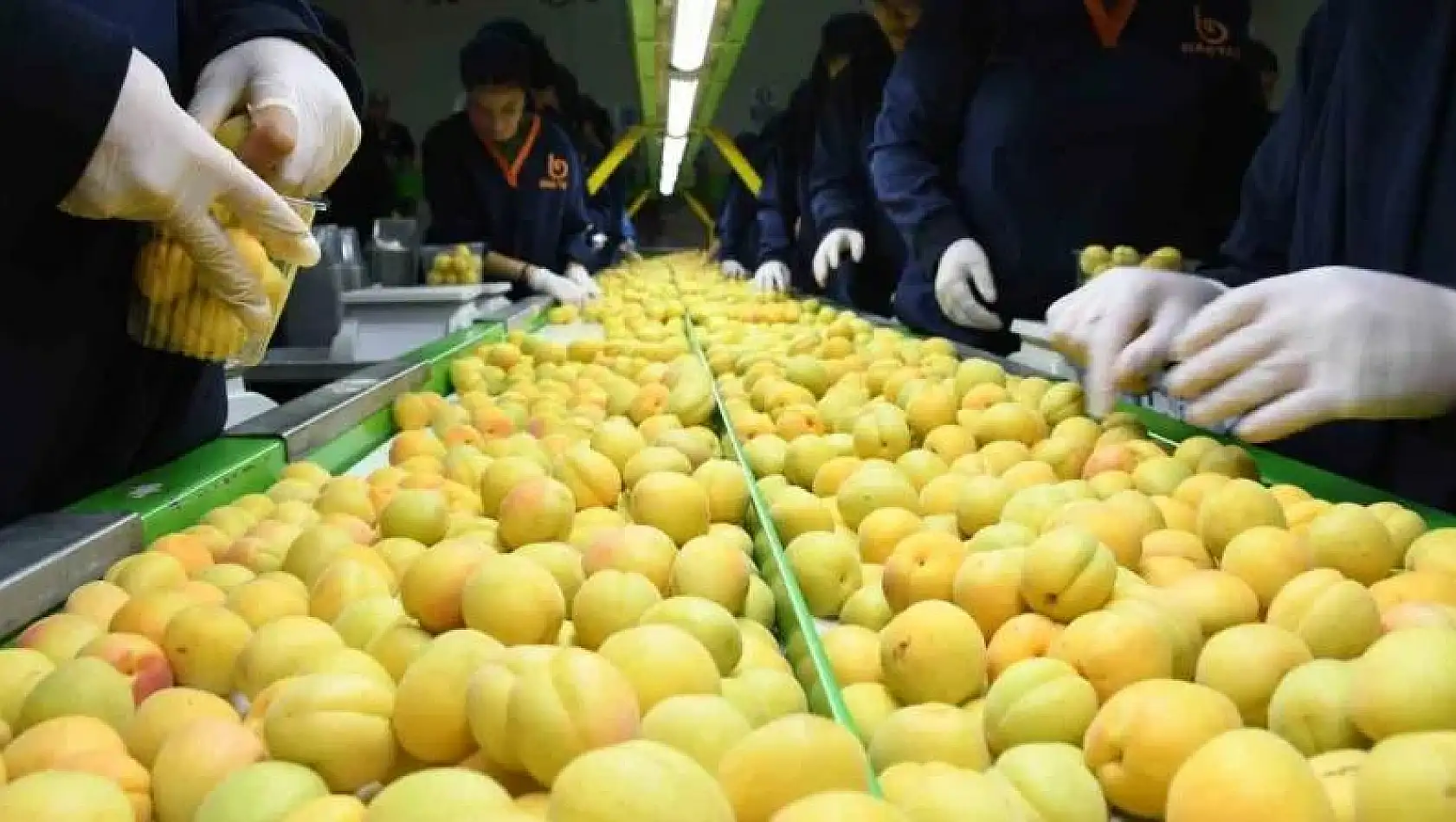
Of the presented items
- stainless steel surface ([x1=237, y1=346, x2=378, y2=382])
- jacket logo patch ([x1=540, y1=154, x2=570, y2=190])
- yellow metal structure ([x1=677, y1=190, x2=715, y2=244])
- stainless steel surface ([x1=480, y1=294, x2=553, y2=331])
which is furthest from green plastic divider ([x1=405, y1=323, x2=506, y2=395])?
yellow metal structure ([x1=677, y1=190, x2=715, y2=244])

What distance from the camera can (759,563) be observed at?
139 cm

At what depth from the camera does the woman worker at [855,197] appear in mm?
6055

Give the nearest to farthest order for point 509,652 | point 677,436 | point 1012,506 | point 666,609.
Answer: point 509,652, point 666,609, point 1012,506, point 677,436

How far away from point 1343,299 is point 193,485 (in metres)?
1.65

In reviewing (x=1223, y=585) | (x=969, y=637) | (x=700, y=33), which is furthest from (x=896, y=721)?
(x=700, y=33)

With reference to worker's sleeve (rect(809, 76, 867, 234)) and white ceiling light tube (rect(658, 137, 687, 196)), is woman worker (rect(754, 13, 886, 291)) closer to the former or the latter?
worker's sleeve (rect(809, 76, 867, 234))

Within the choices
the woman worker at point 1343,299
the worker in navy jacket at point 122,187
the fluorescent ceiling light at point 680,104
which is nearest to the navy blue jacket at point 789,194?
the fluorescent ceiling light at point 680,104

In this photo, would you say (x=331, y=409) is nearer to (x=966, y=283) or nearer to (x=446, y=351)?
(x=446, y=351)

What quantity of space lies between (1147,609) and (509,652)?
1.82ft

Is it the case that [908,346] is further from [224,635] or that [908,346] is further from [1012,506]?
[224,635]

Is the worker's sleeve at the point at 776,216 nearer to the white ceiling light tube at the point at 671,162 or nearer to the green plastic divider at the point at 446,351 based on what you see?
the white ceiling light tube at the point at 671,162

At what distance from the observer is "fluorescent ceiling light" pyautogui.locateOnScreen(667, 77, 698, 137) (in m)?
6.32

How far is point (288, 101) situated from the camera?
1.74 metres

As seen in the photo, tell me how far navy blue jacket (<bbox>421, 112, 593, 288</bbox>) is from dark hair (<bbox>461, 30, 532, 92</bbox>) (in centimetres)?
53
